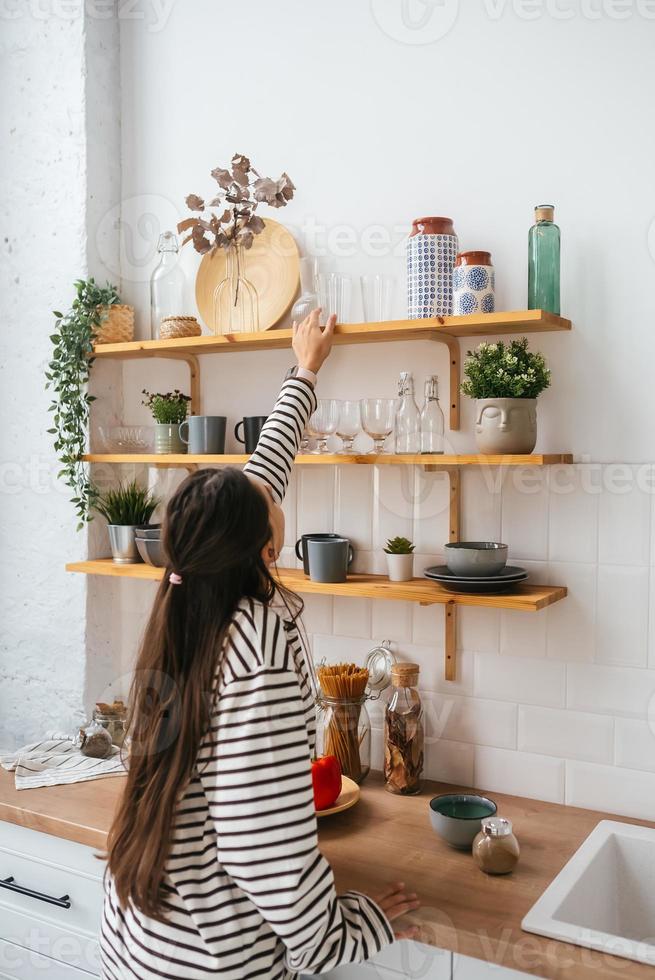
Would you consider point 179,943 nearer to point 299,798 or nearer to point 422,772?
point 299,798

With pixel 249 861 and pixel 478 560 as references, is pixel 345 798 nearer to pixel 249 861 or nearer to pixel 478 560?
pixel 478 560

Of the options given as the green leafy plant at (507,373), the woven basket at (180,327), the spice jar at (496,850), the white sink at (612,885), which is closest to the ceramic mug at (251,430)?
the woven basket at (180,327)

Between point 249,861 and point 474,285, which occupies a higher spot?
point 474,285

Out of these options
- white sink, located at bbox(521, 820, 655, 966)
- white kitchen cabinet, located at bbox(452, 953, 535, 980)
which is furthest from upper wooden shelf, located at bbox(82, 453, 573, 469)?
white kitchen cabinet, located at bbox(452, 953, 535, 980)

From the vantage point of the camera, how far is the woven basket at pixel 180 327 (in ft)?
7.11

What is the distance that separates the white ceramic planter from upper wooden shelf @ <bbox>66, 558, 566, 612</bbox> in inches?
0.7

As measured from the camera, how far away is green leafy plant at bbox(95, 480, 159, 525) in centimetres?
232

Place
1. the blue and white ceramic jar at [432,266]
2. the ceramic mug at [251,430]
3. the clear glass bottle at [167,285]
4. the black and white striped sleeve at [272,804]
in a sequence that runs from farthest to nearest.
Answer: the clear glass bottle at [167,285], the ceramic mug at [251,430], the blue and white ceramic jar at [432,266], the black and white striped sleeve at [272,804]

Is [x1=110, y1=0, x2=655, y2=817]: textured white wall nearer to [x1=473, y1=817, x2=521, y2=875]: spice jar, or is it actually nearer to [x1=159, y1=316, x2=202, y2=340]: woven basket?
[x1=159, y1=316, x2=202, y2=340]: woven basket

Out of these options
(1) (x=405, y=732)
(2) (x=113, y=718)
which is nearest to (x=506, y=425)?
(1) (x=405, y=732)

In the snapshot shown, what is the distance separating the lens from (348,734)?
6.35 feet

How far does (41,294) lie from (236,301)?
648 mm

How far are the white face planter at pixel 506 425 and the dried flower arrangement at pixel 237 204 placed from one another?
0.69m

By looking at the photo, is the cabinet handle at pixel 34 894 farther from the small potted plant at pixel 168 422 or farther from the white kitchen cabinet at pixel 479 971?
the small potted plant at pixel 168 422
